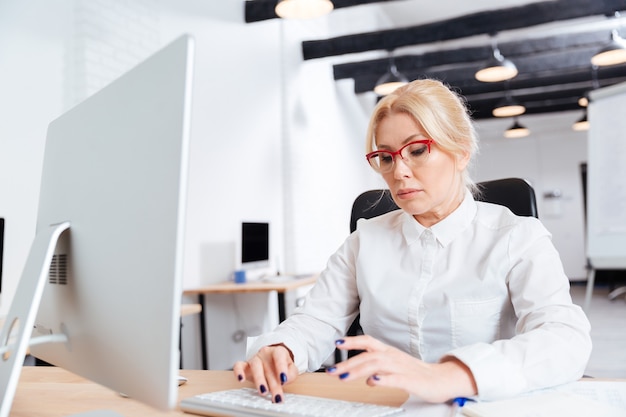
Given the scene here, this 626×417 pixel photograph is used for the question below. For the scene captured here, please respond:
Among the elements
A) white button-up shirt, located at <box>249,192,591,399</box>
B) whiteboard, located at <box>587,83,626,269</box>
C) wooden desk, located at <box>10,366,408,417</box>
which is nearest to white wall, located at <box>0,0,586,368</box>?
whiteboard, located at <box>587,83,626,269</box>

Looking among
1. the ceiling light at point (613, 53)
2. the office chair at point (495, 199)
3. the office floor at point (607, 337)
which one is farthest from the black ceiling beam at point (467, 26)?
the office chair at point (495, 199)

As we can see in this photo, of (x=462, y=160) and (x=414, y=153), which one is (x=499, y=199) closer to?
(x=462, y=160)

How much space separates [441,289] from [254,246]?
3.24 m

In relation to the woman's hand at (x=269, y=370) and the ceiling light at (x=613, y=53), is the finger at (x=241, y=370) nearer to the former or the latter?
the woman's hand at (x=269, y=370)

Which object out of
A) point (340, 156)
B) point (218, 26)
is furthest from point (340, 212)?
point (218, 26)

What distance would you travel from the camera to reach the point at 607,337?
5102 mm

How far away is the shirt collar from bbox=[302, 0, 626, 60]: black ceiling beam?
4.77 metres

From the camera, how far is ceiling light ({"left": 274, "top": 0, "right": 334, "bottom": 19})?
3.60 metres

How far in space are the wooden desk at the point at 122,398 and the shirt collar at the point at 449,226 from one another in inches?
16.0

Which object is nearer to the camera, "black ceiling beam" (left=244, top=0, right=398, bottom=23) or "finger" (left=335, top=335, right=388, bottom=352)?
"finger" (left=335, top=335, right=388, bottom=352)

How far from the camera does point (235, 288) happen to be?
3.77m

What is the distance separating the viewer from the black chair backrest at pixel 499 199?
4.61 ft

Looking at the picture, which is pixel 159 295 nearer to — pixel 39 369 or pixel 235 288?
pixel 39 369

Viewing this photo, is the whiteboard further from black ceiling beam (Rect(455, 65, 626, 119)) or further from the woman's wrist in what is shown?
black ceiling beam (Rect(455, 65, 626, 119))
